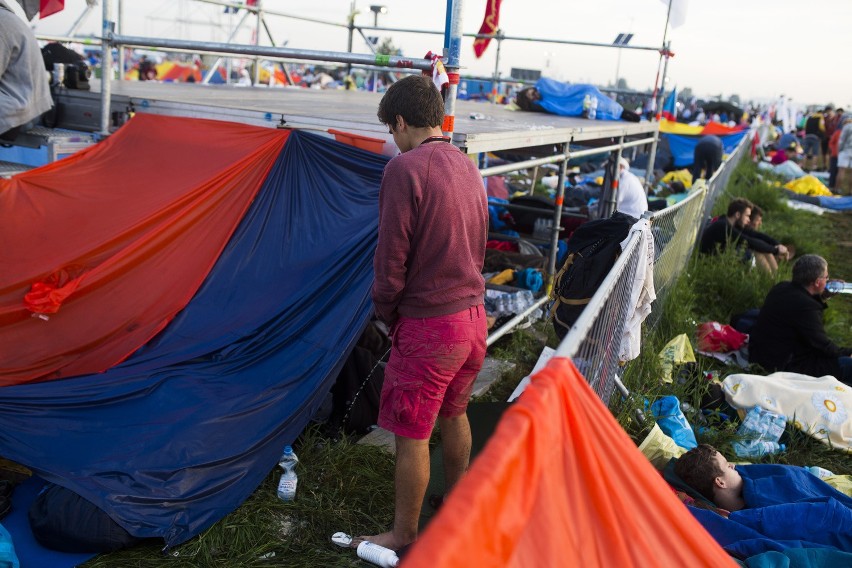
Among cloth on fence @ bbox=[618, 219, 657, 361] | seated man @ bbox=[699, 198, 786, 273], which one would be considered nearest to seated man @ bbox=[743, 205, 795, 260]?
seated man @ bbox=[699, 198, 786, 273]

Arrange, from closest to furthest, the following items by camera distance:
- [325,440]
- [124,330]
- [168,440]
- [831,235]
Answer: [168,440], [325,440], [124,330], [831,235]

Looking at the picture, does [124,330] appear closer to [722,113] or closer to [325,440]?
[325,440]

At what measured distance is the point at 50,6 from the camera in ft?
19.8

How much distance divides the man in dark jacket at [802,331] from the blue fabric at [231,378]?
3377 millimetres

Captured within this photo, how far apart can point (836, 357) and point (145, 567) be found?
195 inches

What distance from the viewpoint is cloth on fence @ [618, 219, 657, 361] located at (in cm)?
396

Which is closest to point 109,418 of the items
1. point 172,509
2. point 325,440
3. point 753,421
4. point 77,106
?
point 172,509

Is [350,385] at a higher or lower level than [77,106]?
lower

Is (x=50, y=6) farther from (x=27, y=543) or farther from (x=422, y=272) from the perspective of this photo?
(x=422, y=272)

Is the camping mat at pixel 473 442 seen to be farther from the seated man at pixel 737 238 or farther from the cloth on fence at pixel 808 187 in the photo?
the cloth on fence at pixel 808 187

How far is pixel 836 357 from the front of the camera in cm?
555

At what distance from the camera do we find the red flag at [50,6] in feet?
19.8

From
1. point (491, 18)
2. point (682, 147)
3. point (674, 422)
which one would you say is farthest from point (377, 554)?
point (682, 147)

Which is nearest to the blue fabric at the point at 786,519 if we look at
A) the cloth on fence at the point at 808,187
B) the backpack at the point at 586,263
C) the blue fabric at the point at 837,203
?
the backpack at the point at 586,263
